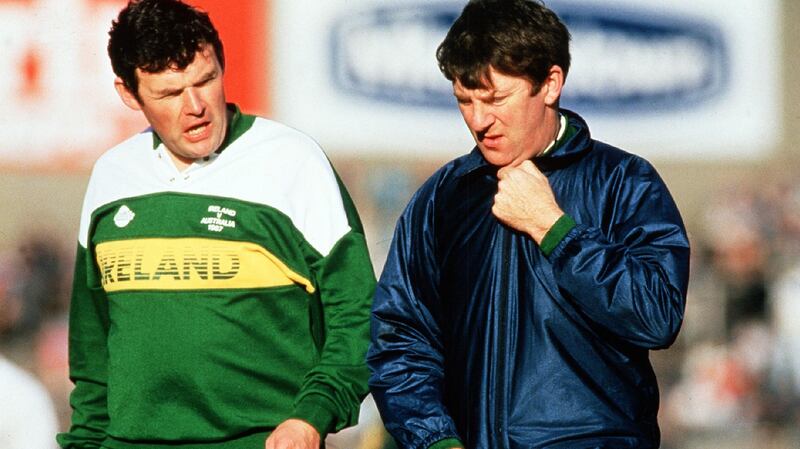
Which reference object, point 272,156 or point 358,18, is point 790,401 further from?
point 272,156

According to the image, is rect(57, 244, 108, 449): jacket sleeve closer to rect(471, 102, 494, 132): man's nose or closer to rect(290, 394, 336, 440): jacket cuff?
rect(290, 394, 336, 440): jacket cuff

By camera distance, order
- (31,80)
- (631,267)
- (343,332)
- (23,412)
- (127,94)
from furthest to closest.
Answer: (31,80), (23,412), (127,94), (343,332), (631,267)

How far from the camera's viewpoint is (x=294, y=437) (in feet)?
8.48

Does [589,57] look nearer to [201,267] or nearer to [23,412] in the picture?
[23,412]

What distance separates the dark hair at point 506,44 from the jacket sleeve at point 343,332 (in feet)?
1.48

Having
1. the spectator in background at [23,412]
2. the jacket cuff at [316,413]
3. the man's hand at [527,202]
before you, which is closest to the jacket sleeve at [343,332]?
the jacket cuff at [316,413]

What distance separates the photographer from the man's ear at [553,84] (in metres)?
2.49

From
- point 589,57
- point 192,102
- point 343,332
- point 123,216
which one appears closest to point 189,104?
point 192,102

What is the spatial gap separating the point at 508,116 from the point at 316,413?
67 cm

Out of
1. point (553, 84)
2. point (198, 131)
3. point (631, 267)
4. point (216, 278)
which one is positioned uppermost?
point (553, 84)

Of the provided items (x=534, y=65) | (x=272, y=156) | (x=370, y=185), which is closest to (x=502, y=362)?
(x=534, y=65)

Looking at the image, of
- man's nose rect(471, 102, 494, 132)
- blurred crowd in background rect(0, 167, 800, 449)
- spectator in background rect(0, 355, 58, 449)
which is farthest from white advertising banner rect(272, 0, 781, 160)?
man's nose rect(471, 102, 494, 132)

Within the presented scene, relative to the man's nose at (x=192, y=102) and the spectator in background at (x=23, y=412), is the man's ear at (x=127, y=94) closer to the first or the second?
the man's nose at (x=192, y=102)

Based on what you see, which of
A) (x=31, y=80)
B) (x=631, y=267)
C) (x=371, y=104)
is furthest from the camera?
(x=371, y=104)
